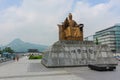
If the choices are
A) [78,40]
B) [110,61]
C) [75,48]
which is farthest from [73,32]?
[110,61]

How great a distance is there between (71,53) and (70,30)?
11.8ft

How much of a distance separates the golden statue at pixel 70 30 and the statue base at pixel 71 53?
45.8 inches

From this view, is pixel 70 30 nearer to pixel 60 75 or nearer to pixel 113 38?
pixel 60 75

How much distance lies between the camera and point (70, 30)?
74.7 ft

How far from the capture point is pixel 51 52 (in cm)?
1967

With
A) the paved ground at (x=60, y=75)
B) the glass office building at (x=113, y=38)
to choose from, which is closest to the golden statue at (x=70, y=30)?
the paved ground at (x=60, y=75)

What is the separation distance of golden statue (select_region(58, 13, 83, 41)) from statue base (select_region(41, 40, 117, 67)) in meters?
1.16

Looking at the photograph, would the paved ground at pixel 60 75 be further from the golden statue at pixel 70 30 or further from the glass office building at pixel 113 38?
the glass office building at pixel 113 38

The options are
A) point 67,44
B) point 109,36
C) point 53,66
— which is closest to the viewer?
point 53,66

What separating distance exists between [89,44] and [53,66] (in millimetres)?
5651

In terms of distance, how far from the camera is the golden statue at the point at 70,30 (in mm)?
22703

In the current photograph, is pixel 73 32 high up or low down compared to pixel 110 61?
up

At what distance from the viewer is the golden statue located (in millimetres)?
22703

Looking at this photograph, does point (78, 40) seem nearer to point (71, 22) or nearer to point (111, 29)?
point (71, 22)
